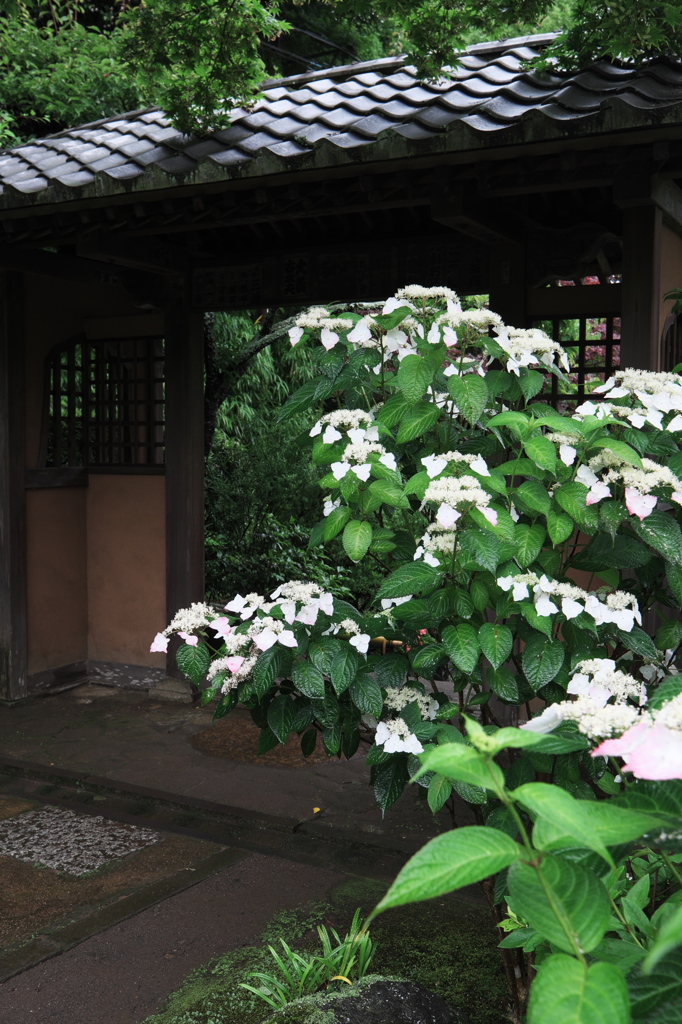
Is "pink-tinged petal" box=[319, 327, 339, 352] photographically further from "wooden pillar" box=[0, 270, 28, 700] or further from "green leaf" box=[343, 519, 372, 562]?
"wooden pillar" box=[0, 270, 28, 700]

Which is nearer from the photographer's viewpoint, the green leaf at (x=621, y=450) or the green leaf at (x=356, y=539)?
the green leaf at (x=621, y=450)

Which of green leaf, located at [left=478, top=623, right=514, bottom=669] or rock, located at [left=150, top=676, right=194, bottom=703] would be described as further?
rock, located at [left=150, top=676, right=194, bottom=703]

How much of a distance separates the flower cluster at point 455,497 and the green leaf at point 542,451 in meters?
0.19

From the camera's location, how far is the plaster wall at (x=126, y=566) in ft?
22.6

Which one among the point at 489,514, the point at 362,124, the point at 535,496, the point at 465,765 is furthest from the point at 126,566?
the point at 465,765

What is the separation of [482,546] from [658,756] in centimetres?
114

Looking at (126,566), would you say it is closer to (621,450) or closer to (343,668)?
(343,668)

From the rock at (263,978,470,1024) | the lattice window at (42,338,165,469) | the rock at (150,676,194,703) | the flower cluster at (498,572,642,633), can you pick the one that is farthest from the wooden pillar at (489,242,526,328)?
the rock at (263,978,470,1024)

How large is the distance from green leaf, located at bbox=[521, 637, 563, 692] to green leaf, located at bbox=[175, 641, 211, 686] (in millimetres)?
Result: 867

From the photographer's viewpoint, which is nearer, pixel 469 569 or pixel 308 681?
pixel 469 569

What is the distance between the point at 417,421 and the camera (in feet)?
7.91

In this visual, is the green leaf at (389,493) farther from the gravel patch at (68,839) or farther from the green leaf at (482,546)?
the gravel patch at (68,839)

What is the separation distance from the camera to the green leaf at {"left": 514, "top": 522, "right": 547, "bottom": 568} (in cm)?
225

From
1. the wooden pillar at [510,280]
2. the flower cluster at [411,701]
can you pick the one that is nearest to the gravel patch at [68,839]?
the flower cluster at [411,701]
